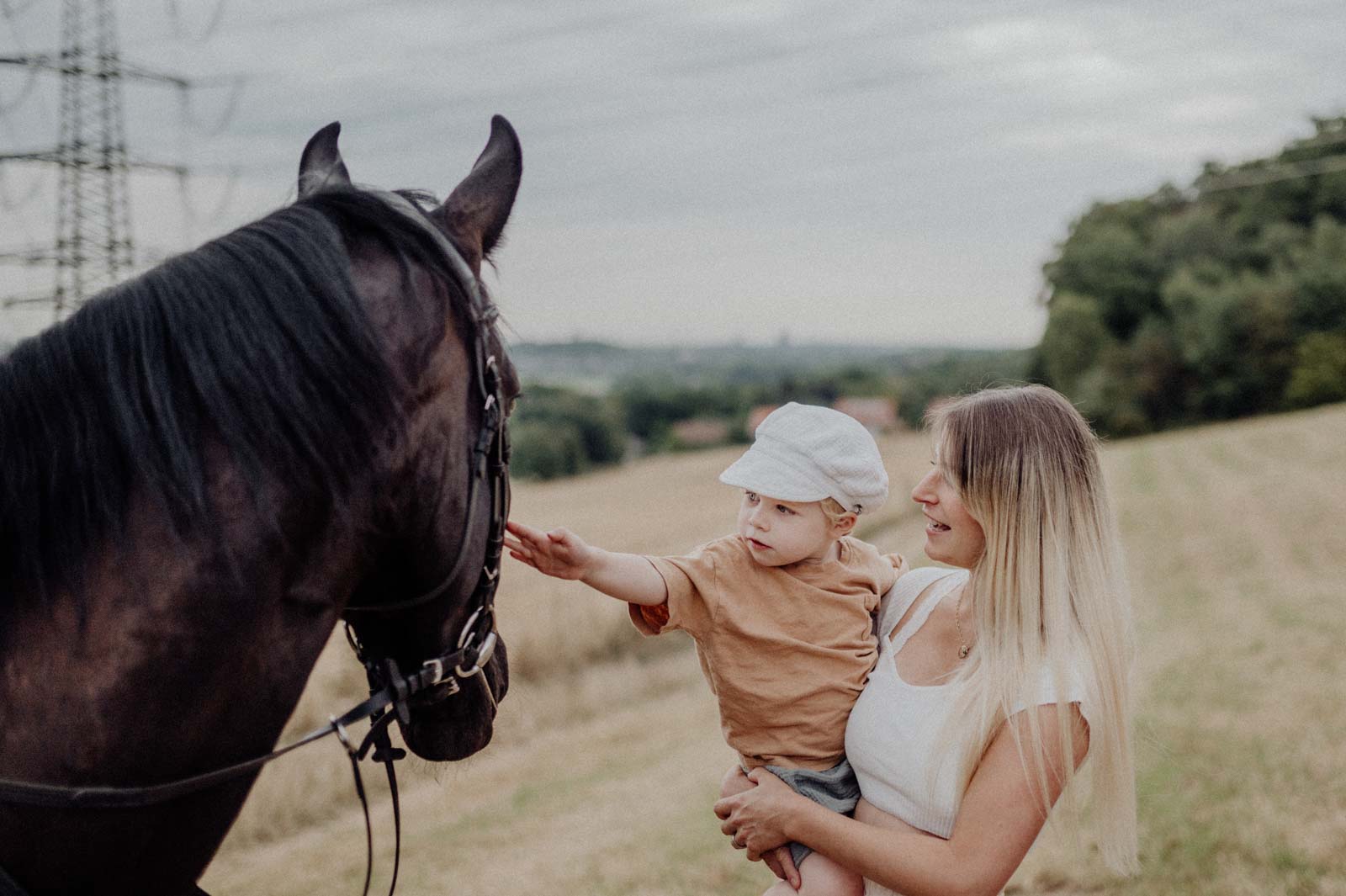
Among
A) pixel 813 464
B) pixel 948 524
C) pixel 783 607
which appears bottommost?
pixel 783 607

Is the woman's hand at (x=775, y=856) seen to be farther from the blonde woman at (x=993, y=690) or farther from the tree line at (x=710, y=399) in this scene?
the tree line at (x=710, y=399)

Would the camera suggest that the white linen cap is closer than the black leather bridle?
No

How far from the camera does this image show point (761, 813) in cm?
216

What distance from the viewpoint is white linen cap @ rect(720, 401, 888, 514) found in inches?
90.4

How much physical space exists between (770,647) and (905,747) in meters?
0.36

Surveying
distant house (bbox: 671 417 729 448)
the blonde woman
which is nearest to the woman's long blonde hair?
the blonde woman

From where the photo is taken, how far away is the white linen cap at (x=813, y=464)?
7.54 ft

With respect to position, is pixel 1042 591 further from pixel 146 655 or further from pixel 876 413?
pixel 876 413

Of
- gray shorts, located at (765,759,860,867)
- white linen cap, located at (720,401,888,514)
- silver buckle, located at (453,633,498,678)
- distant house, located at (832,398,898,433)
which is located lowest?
distant house, located at (832,398,898,433)

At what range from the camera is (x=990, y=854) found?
2080 millimetres

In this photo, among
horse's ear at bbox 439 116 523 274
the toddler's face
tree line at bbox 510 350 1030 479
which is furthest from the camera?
tree line at bbox 510 350 1030 479

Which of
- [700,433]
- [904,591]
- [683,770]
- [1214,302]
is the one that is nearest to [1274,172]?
[1214,302]

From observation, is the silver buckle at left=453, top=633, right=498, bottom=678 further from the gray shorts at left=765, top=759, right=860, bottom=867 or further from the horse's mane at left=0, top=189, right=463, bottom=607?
the gray shorts at left=765, top=759, right=860, bottom=867

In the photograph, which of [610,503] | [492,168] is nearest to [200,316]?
[492,168]
